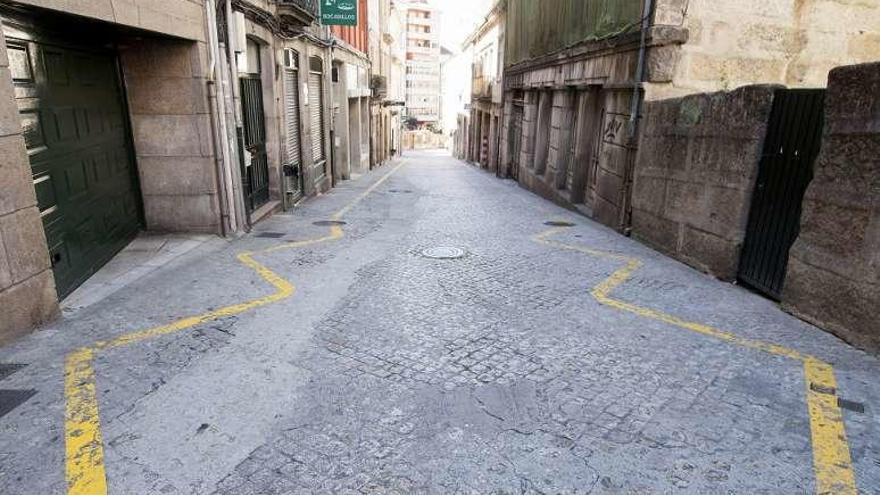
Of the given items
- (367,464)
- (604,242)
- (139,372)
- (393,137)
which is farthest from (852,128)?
(393,137)

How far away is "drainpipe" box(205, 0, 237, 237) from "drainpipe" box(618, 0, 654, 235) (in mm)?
7005

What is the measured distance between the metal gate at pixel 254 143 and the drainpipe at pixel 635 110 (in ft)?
22.9

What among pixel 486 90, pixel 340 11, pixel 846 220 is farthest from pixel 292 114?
pixel 486 90

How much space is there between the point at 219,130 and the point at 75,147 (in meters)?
2.25

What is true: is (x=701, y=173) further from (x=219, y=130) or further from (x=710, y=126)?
(x=219, y=130)

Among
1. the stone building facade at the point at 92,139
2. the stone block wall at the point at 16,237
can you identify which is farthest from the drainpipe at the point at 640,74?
the stone block wall at the point at 16,237

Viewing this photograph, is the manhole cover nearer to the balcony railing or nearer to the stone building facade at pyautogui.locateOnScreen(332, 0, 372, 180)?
the balcony railing

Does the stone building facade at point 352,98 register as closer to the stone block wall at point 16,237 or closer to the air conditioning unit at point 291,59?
the air conditioning unit at point 291,59

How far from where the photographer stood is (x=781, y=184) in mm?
5836

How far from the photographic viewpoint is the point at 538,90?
1675 centimetres

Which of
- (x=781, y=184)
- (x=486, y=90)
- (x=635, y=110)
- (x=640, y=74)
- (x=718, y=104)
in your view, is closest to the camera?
(x=781, y=184)

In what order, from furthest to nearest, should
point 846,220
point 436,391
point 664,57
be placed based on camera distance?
point 664,57, point 846,220, point 436,391

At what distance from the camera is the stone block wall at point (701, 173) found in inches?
251

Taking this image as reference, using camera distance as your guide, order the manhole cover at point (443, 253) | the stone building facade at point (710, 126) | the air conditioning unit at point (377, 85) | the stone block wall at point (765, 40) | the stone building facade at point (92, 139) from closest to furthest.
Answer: the stone building facade at point (92, 139) < the stone building facade at point (710, 126) < the manhole cover at point (443, 253) < the stone block wall at point (765, 40) < the air conditioning unit at point (377, 85)
